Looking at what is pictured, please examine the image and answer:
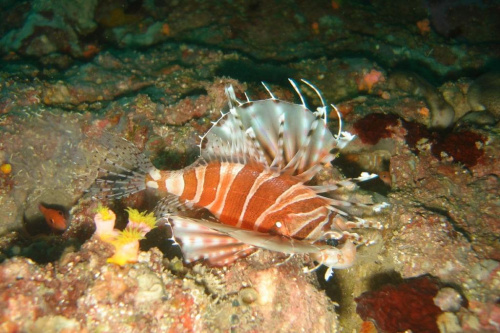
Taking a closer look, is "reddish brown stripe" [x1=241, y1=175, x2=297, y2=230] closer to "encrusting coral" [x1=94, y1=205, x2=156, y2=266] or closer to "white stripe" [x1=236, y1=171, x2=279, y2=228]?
"white stripe" [x1=236, y1=171, x2=279, y2=228]

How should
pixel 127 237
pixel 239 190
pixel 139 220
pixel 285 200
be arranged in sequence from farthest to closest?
pixel 239 190 → pixel 285 200 → pixel 139 220 → pixel 127 237

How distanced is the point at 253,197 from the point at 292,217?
415mm

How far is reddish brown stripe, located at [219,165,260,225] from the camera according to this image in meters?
3.05

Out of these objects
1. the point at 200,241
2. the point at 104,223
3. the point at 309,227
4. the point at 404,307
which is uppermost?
the point at 104,223

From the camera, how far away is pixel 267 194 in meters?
2.98

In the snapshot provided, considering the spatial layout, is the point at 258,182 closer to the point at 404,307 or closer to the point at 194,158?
the point at 194,158

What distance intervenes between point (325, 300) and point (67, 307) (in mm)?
2184

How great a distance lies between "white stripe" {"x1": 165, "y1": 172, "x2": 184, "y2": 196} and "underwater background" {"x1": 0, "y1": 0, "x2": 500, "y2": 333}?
1.92 ft

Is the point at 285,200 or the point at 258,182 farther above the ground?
the point at 258,182

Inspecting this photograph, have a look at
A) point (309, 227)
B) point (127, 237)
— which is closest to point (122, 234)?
point (127, 237)

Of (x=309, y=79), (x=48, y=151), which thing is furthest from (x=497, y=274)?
(x=48, y=151)

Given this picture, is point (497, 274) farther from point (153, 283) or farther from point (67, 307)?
point (67, 307)

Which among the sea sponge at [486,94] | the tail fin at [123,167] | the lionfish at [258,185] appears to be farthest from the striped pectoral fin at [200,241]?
the sea sponge at [486,94]

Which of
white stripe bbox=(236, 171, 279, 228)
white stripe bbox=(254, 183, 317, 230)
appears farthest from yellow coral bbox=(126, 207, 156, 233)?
white stripe bbox=(254, 183, 317, 230)
